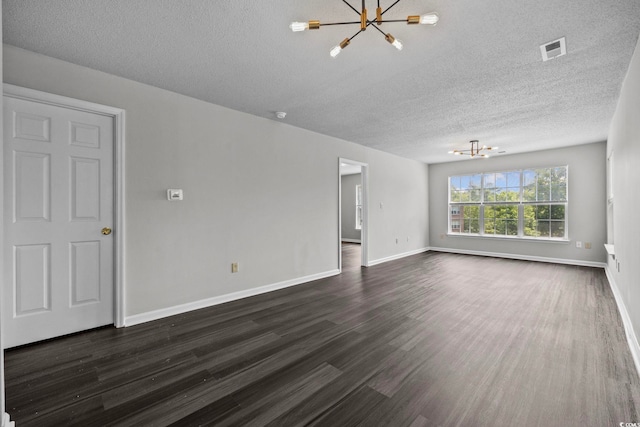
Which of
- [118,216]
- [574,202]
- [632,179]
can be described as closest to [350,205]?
[574,202]

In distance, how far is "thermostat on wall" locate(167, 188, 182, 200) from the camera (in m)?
A: 3.18

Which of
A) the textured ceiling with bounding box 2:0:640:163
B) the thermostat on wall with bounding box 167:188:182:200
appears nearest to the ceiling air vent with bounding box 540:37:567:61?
the textured ceiling with bounding box 2:0:640:163

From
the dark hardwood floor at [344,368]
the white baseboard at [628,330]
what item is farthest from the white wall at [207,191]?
the white baseboard at [628,330]

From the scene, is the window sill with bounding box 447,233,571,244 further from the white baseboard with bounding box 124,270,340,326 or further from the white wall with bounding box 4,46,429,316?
the white baseboard with bounding box 124,270,340,326

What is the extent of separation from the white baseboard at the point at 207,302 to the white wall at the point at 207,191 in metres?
0.05

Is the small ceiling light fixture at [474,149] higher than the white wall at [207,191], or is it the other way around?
the small ceiling light fixture at [474,149]

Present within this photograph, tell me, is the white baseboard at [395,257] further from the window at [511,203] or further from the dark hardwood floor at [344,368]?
the dark hardwood floor at [344,368]

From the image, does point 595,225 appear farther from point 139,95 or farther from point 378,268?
point 139,95

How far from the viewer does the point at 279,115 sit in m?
3.91

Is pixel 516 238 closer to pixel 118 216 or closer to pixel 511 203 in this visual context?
pixel 511 203

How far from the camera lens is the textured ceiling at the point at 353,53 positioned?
6.35 ft

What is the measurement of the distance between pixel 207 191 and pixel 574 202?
697 centimetres

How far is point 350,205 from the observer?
34.2 ft

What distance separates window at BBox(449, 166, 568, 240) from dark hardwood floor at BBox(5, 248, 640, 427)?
3.05 meters
